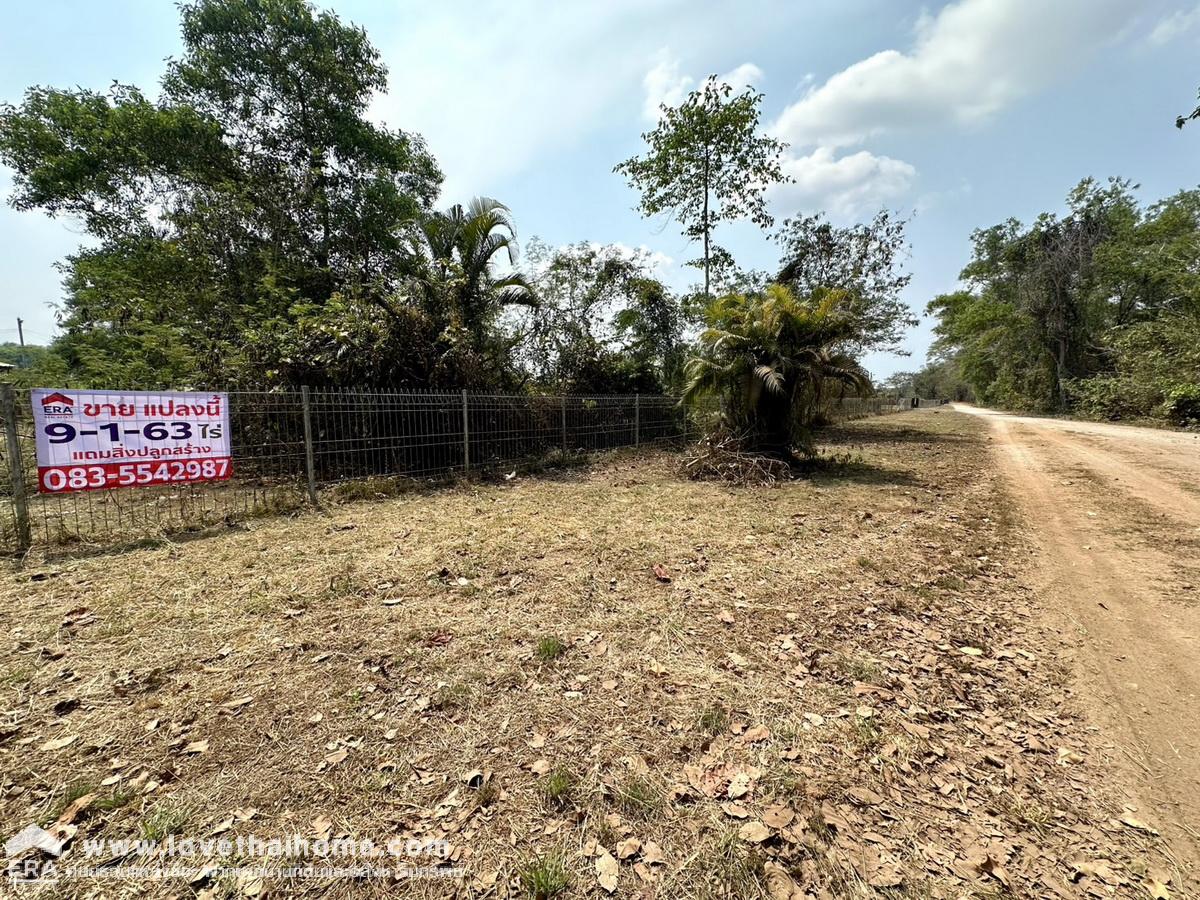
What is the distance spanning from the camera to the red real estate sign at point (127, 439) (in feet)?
14.6

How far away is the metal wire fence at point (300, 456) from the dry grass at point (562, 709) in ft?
3.63

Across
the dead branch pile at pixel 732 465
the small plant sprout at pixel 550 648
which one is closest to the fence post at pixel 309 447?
the small plant sprout at pixel 550 648

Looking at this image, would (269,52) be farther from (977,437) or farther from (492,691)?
(977,437)

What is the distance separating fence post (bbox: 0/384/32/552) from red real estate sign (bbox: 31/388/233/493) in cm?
15

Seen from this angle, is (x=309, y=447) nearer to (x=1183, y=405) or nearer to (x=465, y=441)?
(x=465, y=441)

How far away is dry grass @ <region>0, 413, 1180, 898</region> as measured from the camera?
1.65 metres

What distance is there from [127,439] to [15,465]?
0.78m

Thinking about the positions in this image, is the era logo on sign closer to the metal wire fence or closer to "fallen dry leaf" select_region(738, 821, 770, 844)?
the metal wire fence

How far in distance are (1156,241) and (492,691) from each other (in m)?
39.1

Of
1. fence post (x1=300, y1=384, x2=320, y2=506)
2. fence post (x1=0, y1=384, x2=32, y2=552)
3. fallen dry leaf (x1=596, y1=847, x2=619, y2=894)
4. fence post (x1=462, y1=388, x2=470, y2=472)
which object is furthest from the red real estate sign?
fallen dry leaf (x1=596, y1=847, x2=619, y2=894)

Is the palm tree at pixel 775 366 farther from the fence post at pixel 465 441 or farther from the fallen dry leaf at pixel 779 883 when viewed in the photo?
the fallen dry leaf at pixel 779 883

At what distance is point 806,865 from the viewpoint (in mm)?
1556

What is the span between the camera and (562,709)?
7.54 feet

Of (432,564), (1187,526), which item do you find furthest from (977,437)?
(432,564)
